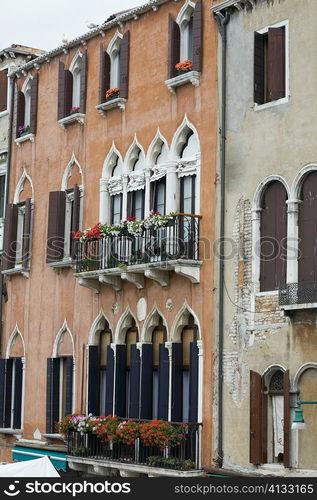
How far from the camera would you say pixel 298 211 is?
71.3ft

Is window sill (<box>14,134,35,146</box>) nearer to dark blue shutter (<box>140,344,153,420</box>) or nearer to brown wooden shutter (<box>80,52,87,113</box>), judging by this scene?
brown wooden shutter (<box>80,52,87,113</box>)

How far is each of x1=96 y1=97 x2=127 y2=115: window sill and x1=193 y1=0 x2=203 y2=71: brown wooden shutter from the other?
2762mm

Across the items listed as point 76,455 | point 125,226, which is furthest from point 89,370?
point 125,226

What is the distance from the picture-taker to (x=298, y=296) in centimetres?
2116

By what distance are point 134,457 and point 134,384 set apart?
5.69ft

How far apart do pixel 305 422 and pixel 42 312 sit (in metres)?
9.67

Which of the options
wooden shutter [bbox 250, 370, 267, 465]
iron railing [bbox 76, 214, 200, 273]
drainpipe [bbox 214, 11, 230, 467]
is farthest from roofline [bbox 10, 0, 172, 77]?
wooden shutter [bbox 250, 370, 267, 465]

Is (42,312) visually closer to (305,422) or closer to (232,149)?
(232,149)

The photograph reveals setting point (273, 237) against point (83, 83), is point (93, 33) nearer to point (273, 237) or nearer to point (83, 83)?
point (83, 83)

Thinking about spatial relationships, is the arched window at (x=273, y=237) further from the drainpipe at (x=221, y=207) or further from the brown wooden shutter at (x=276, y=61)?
the brown wooden shutter at (x=276, y=61)

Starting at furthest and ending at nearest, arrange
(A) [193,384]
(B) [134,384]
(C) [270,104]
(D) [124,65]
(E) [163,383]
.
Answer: (D) [124,65] < (B) [134,384] < (E) [163,383] < (A) [193,384] < (C) [270,104]

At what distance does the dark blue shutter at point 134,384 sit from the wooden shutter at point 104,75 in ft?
19.5

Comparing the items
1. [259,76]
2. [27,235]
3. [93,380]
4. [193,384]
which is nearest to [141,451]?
[193,384]

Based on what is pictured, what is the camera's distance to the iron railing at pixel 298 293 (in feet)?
68.6
